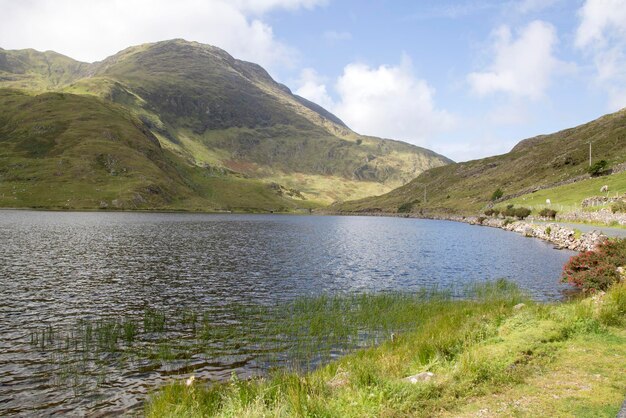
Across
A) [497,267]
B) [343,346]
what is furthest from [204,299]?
[497,267]

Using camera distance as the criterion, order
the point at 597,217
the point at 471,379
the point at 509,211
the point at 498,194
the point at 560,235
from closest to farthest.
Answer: the point at 471,379, the point at 560,235, the point at 597,217, the point at 509,211, the point at 498,194

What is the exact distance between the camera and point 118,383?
17172 mm

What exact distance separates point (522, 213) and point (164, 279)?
4286 inches

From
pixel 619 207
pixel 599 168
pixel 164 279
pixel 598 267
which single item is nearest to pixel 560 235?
pixel 619 207

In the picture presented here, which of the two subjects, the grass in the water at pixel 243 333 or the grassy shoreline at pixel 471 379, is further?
the grass in the water at pixel 243 333

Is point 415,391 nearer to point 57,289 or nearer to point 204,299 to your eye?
point 204,299

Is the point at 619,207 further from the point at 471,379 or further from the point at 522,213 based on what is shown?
the point at 471,379

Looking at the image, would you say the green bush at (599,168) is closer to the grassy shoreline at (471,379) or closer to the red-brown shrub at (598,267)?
the red-brown shrub at (598,267)

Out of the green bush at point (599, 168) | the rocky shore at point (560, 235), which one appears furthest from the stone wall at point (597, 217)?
the green bush at point (599, 168)

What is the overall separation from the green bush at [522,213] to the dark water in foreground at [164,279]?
46.8 m

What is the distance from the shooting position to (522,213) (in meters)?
118

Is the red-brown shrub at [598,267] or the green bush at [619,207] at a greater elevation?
the green bush at [619,207]

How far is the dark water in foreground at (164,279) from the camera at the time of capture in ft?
56.7

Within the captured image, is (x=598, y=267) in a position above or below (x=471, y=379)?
above
